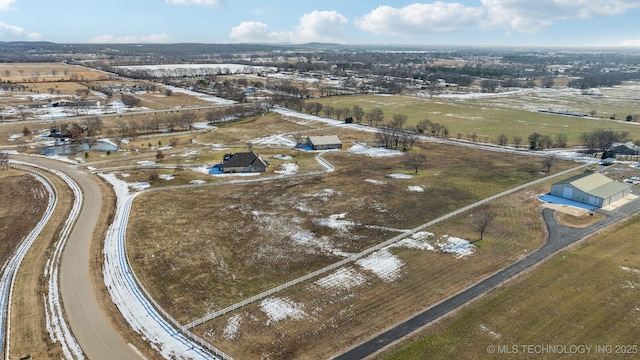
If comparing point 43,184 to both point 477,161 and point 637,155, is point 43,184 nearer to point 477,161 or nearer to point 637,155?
point 477,161

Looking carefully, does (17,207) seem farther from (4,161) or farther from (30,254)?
(4,161)

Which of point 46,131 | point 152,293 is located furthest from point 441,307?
point 46,131

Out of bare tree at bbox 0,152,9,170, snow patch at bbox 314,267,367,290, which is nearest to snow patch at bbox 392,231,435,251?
snow patch at bbox 314,267,367,290

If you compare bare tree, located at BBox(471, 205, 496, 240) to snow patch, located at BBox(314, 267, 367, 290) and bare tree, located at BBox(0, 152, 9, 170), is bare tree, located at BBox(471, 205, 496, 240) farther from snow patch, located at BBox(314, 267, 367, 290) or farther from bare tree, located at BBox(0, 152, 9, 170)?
bare tree, located at BBox(0, 152, 9, 170)

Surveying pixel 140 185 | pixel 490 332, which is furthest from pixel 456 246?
pixel 140 185

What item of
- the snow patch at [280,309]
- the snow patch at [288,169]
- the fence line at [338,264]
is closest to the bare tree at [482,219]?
the fence line at [338,264]
